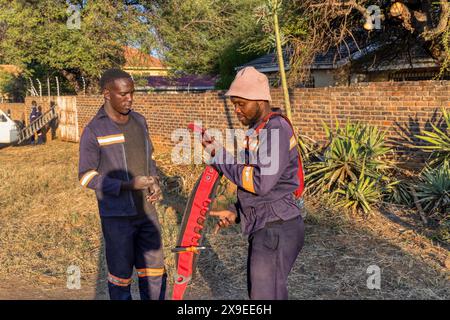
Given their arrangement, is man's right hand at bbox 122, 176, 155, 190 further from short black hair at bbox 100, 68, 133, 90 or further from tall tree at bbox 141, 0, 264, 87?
tall tree at bbox 141, 0, 264, 87

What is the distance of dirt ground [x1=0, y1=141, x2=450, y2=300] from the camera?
193 inches

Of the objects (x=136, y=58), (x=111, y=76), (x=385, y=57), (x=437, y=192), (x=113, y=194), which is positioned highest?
(x=136, y=58)

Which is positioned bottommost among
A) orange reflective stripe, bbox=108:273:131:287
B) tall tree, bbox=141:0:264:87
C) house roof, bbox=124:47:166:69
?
orange reflective stripe, bbox=108:273:131:287

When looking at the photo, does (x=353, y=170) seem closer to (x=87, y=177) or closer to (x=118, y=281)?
(x=118, y=281)

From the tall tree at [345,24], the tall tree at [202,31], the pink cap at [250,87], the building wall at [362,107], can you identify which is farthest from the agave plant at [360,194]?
the tall tree at [202,31]

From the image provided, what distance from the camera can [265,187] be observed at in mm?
2738

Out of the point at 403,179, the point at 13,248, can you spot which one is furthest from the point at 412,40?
the point at 13,248

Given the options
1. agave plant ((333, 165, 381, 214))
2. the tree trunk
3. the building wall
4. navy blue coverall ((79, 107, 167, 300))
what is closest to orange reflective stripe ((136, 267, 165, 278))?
navy blue coverall ((79, 107, 167, 300))

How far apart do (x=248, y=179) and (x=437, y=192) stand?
16.2 ft

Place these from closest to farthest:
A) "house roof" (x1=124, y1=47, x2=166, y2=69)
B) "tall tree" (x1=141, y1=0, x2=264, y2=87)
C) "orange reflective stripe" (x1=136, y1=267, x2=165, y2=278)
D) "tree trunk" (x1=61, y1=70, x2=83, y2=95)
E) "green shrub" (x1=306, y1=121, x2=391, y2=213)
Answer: "orange reflective stripe" (x1=136, y1=267, x2=165, y2=278) → "green shrub" (x1=306, y1=121, x2=391, y2=213) → "tall tree" (x1=141, y1=0, x2=264, y2=87) → "house roof" (x1=124, y1=47, x2=166, y2=69) → "tree trunk" (x1=61, y1=70, x2=83, y2=95)

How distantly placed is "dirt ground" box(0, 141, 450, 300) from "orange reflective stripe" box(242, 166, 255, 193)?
232cm

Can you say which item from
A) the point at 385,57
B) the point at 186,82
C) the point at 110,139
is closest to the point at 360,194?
the point at 110,139

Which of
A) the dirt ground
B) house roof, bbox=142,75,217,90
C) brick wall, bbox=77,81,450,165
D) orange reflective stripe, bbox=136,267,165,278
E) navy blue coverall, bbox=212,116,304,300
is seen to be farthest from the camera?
house roof, bbox=142,75,217,90

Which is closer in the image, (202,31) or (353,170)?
(353,170)
